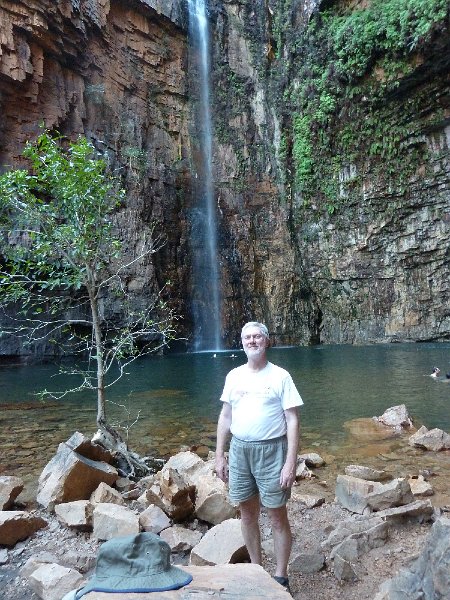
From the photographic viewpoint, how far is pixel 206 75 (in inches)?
1145

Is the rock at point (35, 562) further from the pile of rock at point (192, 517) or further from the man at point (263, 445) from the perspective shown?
the man at point (263, 445)

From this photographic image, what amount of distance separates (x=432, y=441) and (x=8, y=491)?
535 centimetres

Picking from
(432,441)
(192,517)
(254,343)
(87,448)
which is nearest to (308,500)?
(192,517)

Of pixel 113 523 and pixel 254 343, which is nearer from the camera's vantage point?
pixel 254 343

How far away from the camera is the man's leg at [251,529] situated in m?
2.80

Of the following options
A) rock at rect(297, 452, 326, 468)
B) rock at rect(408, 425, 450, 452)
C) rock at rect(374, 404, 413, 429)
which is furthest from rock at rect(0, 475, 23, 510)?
rock at rect(374, 404, 413, 429)

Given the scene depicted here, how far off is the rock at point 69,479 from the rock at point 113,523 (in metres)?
0.70

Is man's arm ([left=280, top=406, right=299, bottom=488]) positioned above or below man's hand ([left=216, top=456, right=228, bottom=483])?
above

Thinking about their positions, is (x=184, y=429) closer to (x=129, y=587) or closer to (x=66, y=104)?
(x=129, y=587)

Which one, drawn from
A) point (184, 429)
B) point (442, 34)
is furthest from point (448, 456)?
point (442, 34)

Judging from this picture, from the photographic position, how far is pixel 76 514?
371 centimetres

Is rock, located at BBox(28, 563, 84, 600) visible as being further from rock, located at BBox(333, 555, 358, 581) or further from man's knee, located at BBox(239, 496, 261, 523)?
rock, located at BBox(333, 555, 358, 581)

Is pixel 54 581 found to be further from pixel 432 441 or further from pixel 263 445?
pixel 432 441

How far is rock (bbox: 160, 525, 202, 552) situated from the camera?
3240 mm
